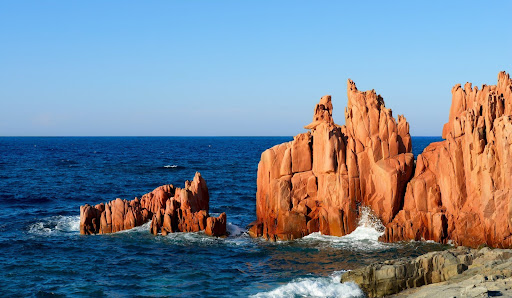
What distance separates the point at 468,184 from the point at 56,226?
115ft

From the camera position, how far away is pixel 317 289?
28812mm

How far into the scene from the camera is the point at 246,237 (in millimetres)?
42812

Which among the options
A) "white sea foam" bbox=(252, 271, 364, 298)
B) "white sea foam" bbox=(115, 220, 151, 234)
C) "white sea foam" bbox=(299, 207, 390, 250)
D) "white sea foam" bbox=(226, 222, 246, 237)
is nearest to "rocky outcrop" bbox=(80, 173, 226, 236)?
"white sea foam" bbox=(115, 220, 151, 234)

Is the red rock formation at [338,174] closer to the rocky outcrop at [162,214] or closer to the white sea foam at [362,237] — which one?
the white sea foam at [362,237]

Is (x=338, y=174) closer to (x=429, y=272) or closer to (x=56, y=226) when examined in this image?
(x=429, y=272)

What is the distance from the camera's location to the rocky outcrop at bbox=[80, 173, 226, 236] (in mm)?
43094

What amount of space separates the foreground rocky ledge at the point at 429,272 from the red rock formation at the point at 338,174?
37.2 ft

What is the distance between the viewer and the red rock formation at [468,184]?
3562 centimetres

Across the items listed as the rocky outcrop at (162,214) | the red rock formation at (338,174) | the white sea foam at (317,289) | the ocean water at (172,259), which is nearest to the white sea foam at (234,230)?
the ocean water at (172,259)

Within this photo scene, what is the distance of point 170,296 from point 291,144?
735 inches

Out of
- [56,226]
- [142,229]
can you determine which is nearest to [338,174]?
[142,229]

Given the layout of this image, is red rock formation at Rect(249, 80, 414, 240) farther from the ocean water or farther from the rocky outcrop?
the rocky outcrop

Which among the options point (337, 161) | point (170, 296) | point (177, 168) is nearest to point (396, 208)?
point (337, 161)

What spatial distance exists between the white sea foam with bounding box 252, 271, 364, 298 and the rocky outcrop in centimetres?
1417
